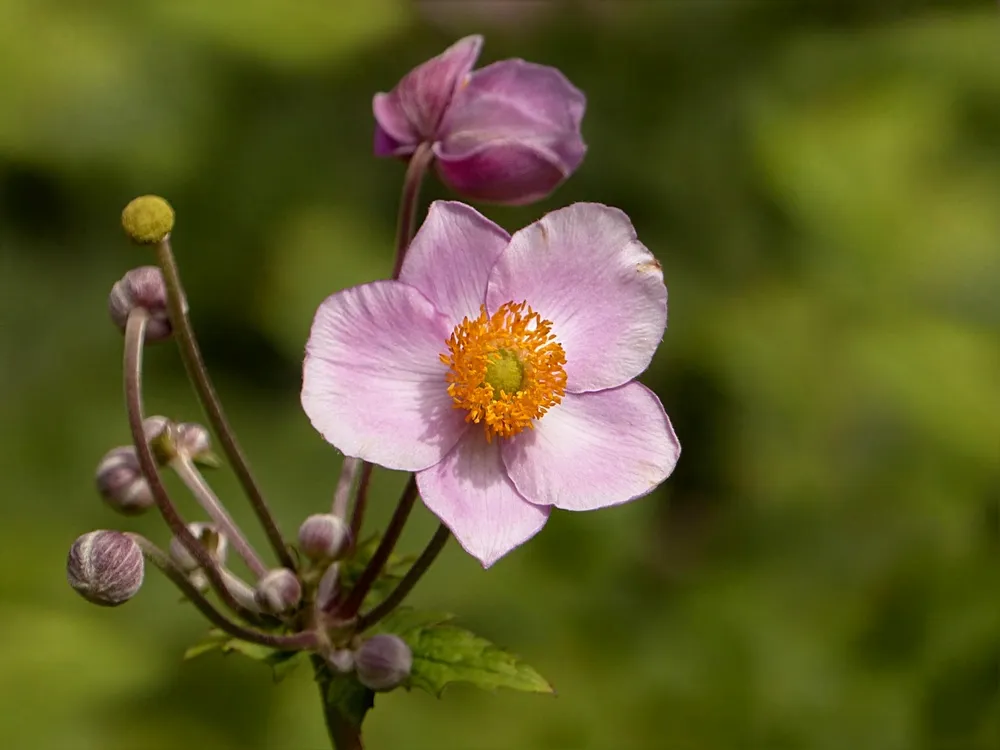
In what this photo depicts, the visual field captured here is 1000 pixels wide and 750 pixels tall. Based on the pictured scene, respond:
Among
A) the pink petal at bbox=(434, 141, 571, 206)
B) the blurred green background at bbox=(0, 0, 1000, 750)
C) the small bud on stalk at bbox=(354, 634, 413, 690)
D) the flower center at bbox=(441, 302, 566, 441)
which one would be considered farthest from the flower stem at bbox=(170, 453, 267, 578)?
the blurred green background at bbox=(0, 0, 1000, 750)

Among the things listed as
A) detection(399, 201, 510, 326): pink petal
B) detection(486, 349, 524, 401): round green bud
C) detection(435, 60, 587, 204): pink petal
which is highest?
detection(435, 60, 587, 204): pink petal

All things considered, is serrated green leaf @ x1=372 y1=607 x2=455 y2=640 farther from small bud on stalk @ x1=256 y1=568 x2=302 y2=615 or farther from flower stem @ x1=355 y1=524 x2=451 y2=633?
small bud on stalk @ x1=256 y1=568 x2=302 y2=615

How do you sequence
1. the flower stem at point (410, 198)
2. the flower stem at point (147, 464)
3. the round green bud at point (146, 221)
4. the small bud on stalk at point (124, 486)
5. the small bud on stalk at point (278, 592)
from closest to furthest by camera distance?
the round green bud at point (146, 221) < the flower stem at point (147, 464) < the small bud on stalk at point (278, 592) < the small bud on stalk at point (124, 486) < the flower stem at point (410, 198)

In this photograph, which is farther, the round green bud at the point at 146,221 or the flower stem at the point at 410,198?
the flower stem at the point at 410,198

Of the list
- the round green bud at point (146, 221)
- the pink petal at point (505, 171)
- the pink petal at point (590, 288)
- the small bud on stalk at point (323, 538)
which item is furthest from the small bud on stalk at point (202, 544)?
the pink petal at point (505, 171)

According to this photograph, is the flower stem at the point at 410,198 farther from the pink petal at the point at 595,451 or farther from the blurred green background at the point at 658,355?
the blurred green background at the point at 658,355

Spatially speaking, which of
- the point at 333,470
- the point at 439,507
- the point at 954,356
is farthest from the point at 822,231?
the point at 439,507
